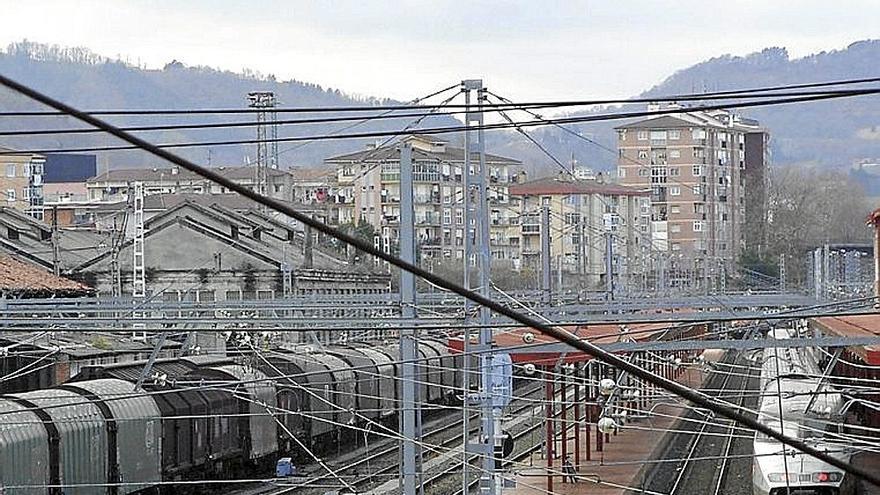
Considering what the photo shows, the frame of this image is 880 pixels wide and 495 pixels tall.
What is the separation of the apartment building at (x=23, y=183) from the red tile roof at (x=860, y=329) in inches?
1064

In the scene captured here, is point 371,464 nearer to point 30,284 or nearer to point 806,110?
point 30,284

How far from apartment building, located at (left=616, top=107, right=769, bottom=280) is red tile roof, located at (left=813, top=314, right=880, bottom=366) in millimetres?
30708

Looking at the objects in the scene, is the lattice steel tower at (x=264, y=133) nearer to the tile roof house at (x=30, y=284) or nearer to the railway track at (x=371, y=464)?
the railway track at (x=371, y=464)

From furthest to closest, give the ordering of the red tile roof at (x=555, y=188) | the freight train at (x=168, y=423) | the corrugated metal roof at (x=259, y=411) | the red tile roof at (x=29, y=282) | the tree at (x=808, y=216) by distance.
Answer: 1. the tree at (x=808, y=216)
2. the red tile roof at (x=555, y=188)
3. the red tile roof at (x=29, y=282)
4. the corrugated metal roof at (x=259, y=411)
5. the freight train at (x=168, y=423)

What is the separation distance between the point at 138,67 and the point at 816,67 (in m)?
66.8

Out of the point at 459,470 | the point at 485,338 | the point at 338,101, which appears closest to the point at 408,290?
the point at 485,338

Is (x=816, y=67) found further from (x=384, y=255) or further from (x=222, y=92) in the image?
(x=384, y=255)

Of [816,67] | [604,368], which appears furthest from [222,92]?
[816,67]

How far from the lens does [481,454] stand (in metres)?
9.64

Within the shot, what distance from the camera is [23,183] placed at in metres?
51.6

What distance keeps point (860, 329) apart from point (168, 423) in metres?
8.68

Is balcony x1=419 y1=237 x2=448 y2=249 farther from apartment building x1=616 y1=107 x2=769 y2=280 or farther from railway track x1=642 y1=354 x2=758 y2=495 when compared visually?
railway track x1=642 y1=354 x2=758 y2=495

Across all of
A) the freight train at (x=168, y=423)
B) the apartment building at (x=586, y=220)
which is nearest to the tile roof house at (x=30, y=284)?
the freight train at (x=168, y=423)

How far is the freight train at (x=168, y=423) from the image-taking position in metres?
14.3
